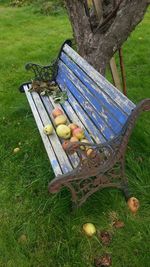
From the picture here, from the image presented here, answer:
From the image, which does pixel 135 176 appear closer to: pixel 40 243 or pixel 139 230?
pixel 139 230

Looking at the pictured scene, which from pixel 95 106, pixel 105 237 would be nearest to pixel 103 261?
pixel 105 237

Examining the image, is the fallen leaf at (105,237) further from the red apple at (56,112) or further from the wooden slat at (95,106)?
the red apple at (56,112)

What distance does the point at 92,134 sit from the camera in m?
3.39

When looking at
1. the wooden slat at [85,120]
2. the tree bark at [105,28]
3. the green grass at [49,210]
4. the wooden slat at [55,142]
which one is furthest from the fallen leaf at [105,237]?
the tree bark at [105,28]

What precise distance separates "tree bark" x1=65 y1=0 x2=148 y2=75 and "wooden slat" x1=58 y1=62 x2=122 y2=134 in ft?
1.15

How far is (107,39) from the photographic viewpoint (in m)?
4.03

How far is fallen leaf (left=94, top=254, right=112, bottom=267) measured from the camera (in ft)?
9.18

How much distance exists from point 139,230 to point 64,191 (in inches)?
29.1

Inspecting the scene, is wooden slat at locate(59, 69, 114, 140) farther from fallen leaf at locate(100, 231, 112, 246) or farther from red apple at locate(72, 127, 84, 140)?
fallen leaf at locate(100, 231, 112, 246)

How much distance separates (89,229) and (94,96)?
1.17 meters

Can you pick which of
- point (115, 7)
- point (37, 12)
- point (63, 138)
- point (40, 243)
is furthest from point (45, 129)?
point (37, 12)

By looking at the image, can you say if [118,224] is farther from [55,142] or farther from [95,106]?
[95,106]

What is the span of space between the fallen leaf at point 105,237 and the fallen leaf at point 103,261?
12cm

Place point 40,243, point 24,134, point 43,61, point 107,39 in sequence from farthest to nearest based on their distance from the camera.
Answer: point 43,61
point 24,134
point 107,39
point 40,243
